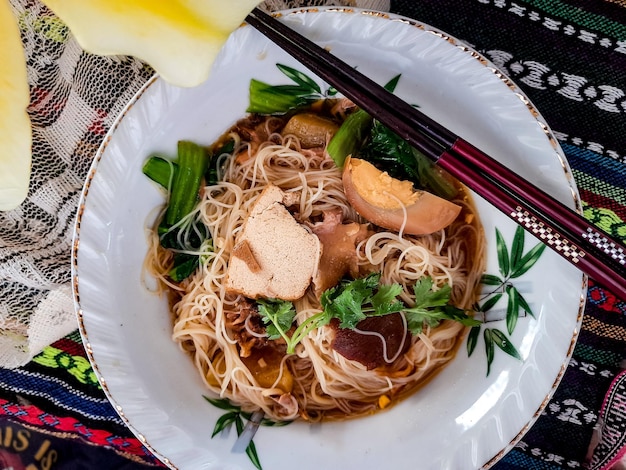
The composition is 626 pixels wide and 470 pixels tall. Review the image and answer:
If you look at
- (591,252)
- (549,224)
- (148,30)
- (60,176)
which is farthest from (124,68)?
(591,252)

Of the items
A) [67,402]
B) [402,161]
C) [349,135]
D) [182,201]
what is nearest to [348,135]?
[349,135]

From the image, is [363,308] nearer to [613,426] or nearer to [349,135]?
[349,135]

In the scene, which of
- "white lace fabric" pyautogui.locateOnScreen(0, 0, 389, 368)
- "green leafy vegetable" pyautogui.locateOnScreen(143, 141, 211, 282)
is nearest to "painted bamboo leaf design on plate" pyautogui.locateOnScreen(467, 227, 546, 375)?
"white lace fabric" pyautogui.locateOnScreen(0, 0, 389, 368)

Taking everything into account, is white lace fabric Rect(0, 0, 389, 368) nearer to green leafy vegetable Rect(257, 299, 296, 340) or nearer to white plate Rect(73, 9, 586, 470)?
white plate Rect(73, 9, 586, 470)

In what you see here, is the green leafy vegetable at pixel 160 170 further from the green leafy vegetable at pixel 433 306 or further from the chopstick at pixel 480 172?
the green leafy vegetable at pixel 433 306

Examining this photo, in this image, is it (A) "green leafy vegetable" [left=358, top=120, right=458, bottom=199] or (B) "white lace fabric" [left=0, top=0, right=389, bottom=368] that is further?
(B) "white lace fabric" [left=0, top=0, right=389, bottom=368]

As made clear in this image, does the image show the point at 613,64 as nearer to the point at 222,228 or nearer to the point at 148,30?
the point at 222,228
